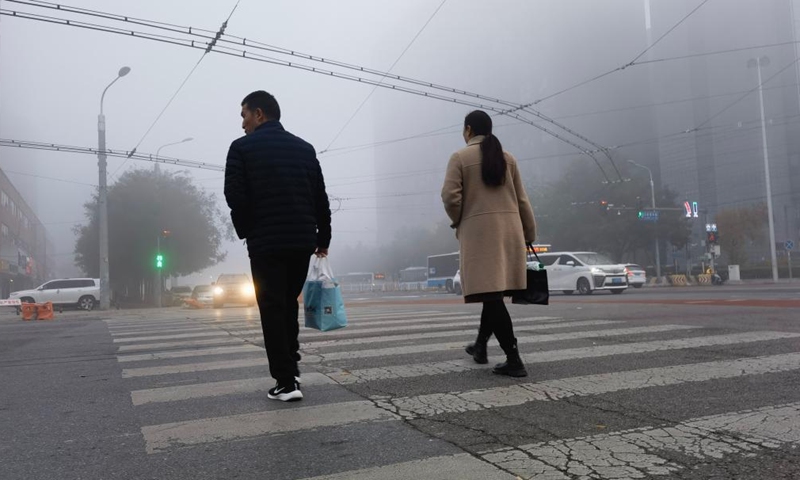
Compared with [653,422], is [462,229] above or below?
above

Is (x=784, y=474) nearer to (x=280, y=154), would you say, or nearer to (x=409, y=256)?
(x=280, y=154)

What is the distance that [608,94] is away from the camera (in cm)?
8844

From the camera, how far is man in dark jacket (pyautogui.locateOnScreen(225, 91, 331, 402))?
3.74 metres

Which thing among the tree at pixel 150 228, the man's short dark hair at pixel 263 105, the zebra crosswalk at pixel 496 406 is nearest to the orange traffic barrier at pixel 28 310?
the zebra crosswalk at pixel 496 406

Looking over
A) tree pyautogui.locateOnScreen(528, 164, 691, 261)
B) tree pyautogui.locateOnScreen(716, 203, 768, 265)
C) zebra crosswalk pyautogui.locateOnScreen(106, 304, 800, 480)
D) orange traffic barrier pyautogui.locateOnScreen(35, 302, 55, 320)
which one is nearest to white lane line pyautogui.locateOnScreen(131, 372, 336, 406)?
zebra crosswalk pyautogui.locateOnScreen(106, 304, 800, 480)

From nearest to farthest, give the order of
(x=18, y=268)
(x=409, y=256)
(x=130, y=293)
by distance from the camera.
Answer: (x=130, y=293) → (x=18, y=268) → (x=409, y=256)

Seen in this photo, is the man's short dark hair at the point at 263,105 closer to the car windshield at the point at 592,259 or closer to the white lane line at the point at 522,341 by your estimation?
the white lane line at the point at 522,341

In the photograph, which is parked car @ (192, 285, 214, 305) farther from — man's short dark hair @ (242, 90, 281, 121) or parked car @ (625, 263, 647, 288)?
man's short dark hair @ (242, 90, 281, 121)

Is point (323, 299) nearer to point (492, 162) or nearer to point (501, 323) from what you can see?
point (501, 323)

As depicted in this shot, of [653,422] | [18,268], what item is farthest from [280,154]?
[18,268]

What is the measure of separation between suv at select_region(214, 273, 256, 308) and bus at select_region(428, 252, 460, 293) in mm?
27937

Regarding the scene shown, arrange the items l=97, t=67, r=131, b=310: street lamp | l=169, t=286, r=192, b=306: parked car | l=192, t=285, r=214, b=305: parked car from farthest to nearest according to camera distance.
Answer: l=169, t=286, r=192, b=306: parked car < l=192, t=285, r=214, b=305: parked car < l=97, t=67, r=131, b=310: street lamp

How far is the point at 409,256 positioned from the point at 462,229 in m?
97.9

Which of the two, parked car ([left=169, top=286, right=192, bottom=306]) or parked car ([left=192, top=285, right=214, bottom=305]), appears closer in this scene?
parked car ([left=192, top=285, right=214, bottom=305])
